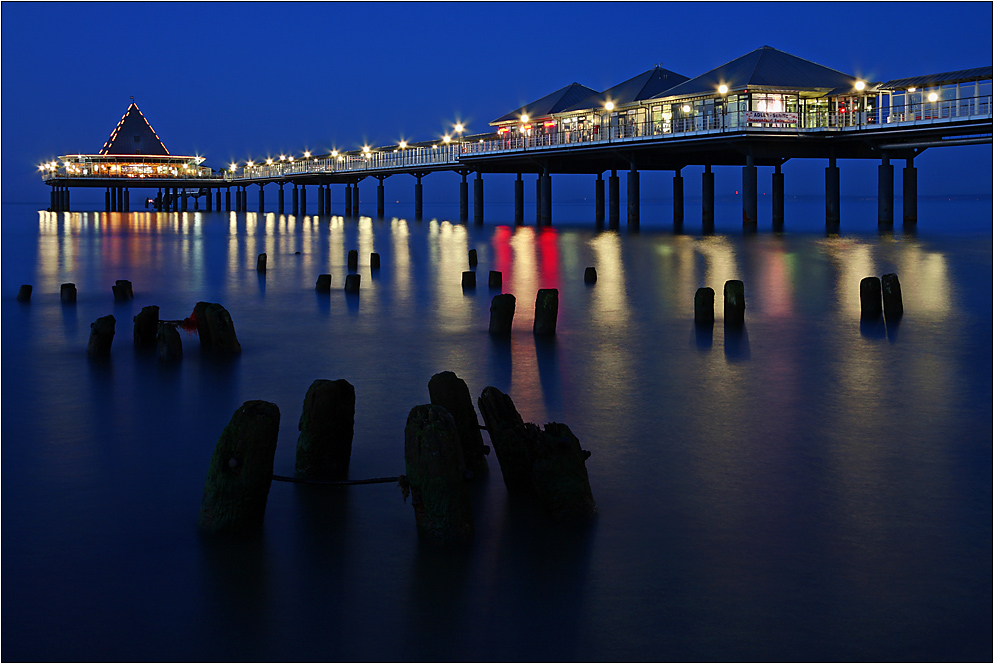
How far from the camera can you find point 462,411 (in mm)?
7418

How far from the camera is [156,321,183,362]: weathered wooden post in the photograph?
12352 mm

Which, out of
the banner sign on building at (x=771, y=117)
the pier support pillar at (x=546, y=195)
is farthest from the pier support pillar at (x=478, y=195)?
the banner sign on building at (x=771, y=117)

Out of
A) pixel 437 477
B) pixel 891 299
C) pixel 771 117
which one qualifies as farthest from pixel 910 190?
pixel 437 477

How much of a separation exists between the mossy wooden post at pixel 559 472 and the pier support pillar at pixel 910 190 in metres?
48.5

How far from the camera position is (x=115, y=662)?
4.88m

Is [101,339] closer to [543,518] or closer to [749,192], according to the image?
[543,518]

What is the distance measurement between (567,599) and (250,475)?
83.5 inches

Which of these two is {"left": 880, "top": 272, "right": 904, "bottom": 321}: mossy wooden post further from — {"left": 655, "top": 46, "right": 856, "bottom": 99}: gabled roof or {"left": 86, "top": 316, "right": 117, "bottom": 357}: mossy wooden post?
{"left": 655, "top": 46, "right": 856, "bottom": 99}: gabled roof

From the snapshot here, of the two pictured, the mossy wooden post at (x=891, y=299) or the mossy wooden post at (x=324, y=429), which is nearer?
the mossy wooden post at (x=324, y=429)

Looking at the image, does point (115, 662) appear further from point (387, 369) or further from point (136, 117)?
point (136, 117)

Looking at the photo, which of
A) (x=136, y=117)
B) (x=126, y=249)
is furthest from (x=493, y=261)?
(x=136, y=117)

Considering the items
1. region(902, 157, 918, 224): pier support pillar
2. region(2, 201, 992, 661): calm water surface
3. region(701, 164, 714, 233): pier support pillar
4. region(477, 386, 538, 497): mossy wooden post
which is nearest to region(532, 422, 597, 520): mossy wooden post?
region(2, 201, 992, 661): calm water surface

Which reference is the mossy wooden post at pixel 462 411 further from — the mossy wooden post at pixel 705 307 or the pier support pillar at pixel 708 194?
the pier support pillar at pixel 708 194

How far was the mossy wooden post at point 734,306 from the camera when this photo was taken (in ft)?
50.1
